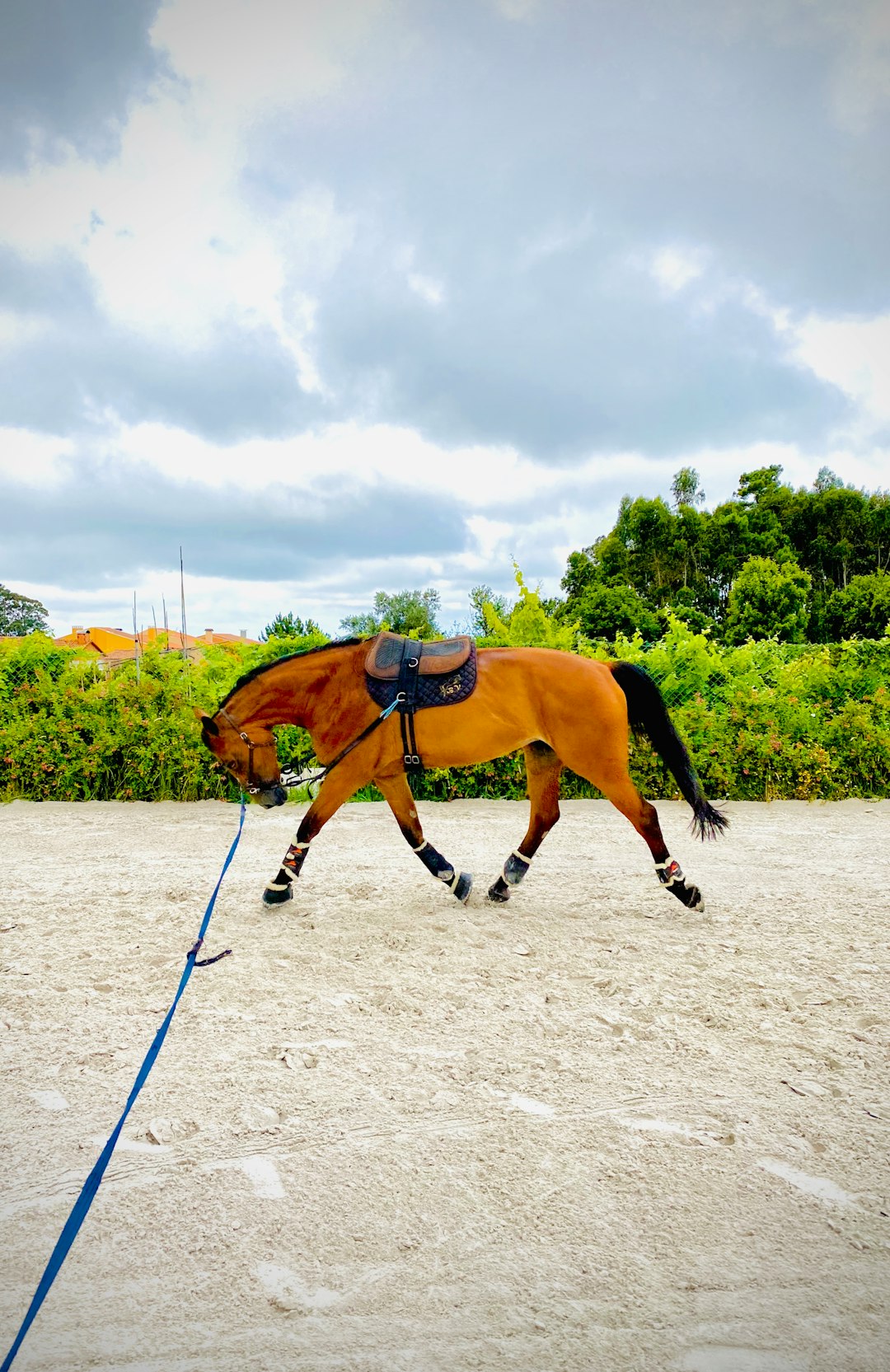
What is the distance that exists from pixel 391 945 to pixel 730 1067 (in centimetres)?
177

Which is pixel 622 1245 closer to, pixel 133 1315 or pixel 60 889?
pixel 133 1315

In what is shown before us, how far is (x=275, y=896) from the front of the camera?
14.9 feet

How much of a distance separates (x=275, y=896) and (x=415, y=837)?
88cm

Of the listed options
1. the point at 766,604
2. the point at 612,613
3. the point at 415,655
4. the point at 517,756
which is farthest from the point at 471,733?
the point at 766,604

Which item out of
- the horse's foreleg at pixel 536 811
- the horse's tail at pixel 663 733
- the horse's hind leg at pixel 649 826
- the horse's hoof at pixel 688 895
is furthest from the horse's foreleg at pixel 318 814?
the horse's hoof at pixel 688 895

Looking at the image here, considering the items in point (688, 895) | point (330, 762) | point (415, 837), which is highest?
point (330, 762)

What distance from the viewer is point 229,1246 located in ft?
6.43

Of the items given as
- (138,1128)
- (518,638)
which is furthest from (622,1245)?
(518,638)

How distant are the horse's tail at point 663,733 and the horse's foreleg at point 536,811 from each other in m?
0.58

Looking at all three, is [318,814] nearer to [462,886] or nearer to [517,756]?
[462,886]

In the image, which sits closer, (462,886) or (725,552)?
(462,886)

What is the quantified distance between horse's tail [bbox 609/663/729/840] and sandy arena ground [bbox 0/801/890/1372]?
0.58m

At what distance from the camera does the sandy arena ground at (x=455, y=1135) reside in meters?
1.74

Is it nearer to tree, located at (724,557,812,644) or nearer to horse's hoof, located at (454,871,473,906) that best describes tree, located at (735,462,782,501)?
tree, located at (724,557,812,644)
